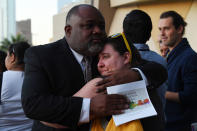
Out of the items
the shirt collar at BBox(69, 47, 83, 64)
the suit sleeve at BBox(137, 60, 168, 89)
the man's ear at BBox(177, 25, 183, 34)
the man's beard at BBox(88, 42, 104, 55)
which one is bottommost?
the suit sleeve at BBox(137, 60, 168, 89)

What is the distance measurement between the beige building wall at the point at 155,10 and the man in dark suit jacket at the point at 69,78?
4102mm

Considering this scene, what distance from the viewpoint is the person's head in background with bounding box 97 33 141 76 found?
1.49 m

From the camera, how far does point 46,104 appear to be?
1342 millimetres

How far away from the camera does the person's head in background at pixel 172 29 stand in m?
2.75

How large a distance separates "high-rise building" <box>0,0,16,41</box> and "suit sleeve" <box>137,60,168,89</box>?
74037 millimetres

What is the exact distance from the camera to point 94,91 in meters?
1.38

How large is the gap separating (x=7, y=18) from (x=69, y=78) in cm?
8200

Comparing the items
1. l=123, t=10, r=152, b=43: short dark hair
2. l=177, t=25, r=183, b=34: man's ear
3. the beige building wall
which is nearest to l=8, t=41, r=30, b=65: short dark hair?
l=123, t=10, r=152, b=43: short dark hair

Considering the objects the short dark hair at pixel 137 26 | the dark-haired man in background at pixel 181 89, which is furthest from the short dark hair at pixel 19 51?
the dark-haired man in background at pixel 181 89

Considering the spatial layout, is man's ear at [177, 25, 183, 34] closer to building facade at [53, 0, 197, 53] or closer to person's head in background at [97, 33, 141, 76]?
person's head in background at [97, 33, 141, 76]

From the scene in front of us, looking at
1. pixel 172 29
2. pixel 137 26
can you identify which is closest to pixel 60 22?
pixel 172 29

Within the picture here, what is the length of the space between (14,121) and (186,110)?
1.90 meters

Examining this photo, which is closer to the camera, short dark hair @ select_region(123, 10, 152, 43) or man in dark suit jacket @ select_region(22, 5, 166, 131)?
man in dark suit jacket @ select_region(22, 5, 166, 131)

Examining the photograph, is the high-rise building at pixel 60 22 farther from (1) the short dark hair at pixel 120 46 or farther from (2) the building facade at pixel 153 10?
(1) the short dark hair at pixel 120 46
